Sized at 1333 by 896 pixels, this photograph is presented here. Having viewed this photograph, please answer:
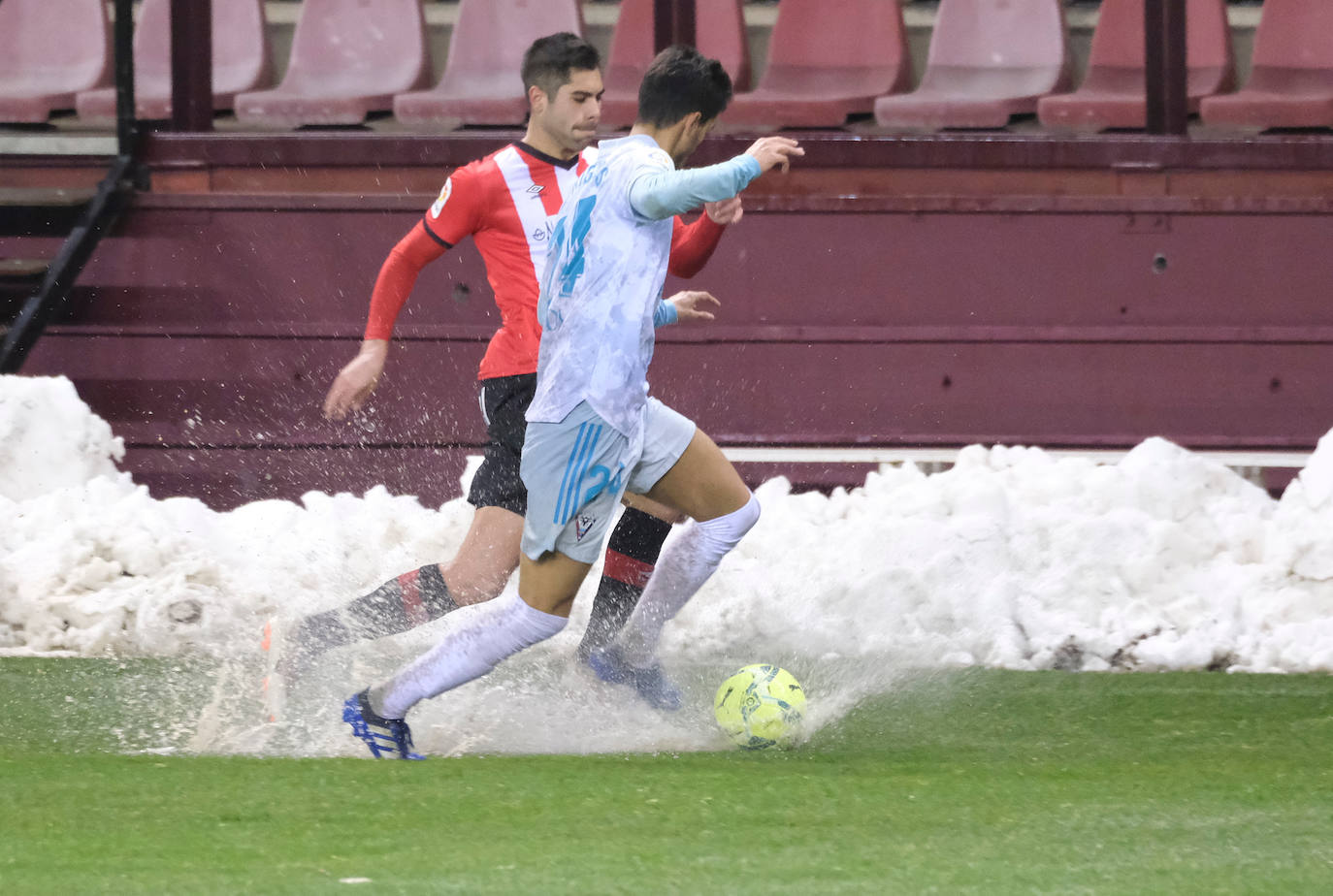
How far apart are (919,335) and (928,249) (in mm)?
384

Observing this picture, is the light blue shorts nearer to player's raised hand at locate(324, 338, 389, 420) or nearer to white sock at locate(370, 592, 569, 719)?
→ white sock at locate(370, 592, 569, 719)

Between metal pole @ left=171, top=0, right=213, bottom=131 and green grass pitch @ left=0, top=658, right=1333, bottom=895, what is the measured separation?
4123 millimetres

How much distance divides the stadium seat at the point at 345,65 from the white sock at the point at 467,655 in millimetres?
5263

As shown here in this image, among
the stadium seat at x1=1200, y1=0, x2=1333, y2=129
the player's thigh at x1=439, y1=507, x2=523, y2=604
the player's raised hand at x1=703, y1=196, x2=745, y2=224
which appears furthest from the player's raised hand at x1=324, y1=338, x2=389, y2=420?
the stadium seat at x1=1200, y1=0, x2=1333, y2=129

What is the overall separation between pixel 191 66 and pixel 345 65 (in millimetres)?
1048

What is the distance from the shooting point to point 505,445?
478 cm

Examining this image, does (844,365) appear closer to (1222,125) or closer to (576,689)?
(1222,125)

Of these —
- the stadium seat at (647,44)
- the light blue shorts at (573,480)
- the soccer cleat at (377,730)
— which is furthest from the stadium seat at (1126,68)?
the soccer cleat at (377,730)

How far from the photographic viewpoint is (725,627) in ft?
19.8

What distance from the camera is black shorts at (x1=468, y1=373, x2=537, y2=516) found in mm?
4750

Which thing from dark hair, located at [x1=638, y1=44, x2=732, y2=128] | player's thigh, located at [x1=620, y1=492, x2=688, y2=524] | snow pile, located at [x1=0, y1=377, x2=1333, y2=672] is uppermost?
dark hair, located at [x1=638, y1=44, x2=732, y2=128]

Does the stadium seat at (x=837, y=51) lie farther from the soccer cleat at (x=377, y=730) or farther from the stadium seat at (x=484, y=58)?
the soccer cleat at (x=377, y=730)

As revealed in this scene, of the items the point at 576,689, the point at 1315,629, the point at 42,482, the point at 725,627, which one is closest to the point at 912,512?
the point at 725,627

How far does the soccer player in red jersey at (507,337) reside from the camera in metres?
4.70
